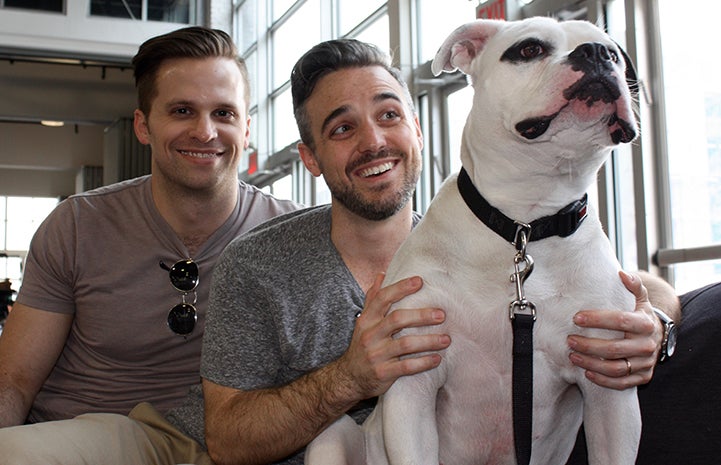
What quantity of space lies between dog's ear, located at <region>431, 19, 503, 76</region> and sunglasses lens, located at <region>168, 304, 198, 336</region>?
1.15 m

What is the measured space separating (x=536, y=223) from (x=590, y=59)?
0.33 meters

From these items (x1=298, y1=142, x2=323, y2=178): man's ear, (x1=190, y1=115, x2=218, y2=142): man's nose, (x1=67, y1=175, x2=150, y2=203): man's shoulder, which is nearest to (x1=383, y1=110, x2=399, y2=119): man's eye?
(x1=298, y1=142, x2=323, y2=178): man's ear

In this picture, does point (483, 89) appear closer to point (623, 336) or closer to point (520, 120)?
point (520, 120)

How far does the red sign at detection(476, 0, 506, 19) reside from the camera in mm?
4586

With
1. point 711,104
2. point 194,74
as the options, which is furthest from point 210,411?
point 711,104

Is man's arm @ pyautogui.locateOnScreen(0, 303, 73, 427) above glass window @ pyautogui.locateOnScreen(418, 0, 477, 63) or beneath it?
beneath

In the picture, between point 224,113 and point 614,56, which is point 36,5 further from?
point 614,56

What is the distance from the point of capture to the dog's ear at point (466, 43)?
181 cm

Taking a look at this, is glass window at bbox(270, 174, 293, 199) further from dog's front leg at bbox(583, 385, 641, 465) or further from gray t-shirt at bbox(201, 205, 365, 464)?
dog's front leg at bbox(583, 385, 641, 465)

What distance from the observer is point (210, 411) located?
2061mm

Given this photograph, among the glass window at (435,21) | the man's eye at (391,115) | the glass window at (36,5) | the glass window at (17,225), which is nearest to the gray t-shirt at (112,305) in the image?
the man's eye at (391,115)

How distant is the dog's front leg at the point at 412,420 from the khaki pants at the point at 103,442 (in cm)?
83

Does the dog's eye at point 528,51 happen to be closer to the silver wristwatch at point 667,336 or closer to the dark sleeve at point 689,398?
the silver wristwatch at point 667,336

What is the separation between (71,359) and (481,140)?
5.59 feet
